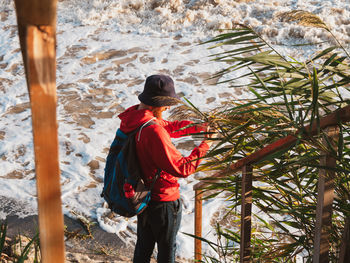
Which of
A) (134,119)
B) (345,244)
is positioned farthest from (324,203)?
A: (134,119)

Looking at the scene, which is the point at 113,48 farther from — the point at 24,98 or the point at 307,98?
the point at 307,98

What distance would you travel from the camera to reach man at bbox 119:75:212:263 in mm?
2096

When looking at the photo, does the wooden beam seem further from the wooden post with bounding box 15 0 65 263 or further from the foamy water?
the foamy water

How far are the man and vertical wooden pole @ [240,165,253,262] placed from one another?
0.24 metres

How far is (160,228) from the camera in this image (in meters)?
2.41

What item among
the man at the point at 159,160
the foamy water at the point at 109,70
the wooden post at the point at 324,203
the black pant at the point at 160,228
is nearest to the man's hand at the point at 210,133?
the man at the point at 159,160

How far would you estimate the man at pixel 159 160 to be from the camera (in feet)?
6.88

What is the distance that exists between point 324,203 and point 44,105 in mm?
1013

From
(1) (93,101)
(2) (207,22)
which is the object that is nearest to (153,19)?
(2) (207,22)

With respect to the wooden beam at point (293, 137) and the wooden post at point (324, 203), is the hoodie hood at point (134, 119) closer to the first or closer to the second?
the wooden beam at point (293, 137)

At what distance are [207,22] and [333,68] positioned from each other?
859 cm

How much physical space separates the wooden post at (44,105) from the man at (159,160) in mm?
1042

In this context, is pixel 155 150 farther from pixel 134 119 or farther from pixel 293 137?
pixel 293 137

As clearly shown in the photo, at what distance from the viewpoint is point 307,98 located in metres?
1.93
